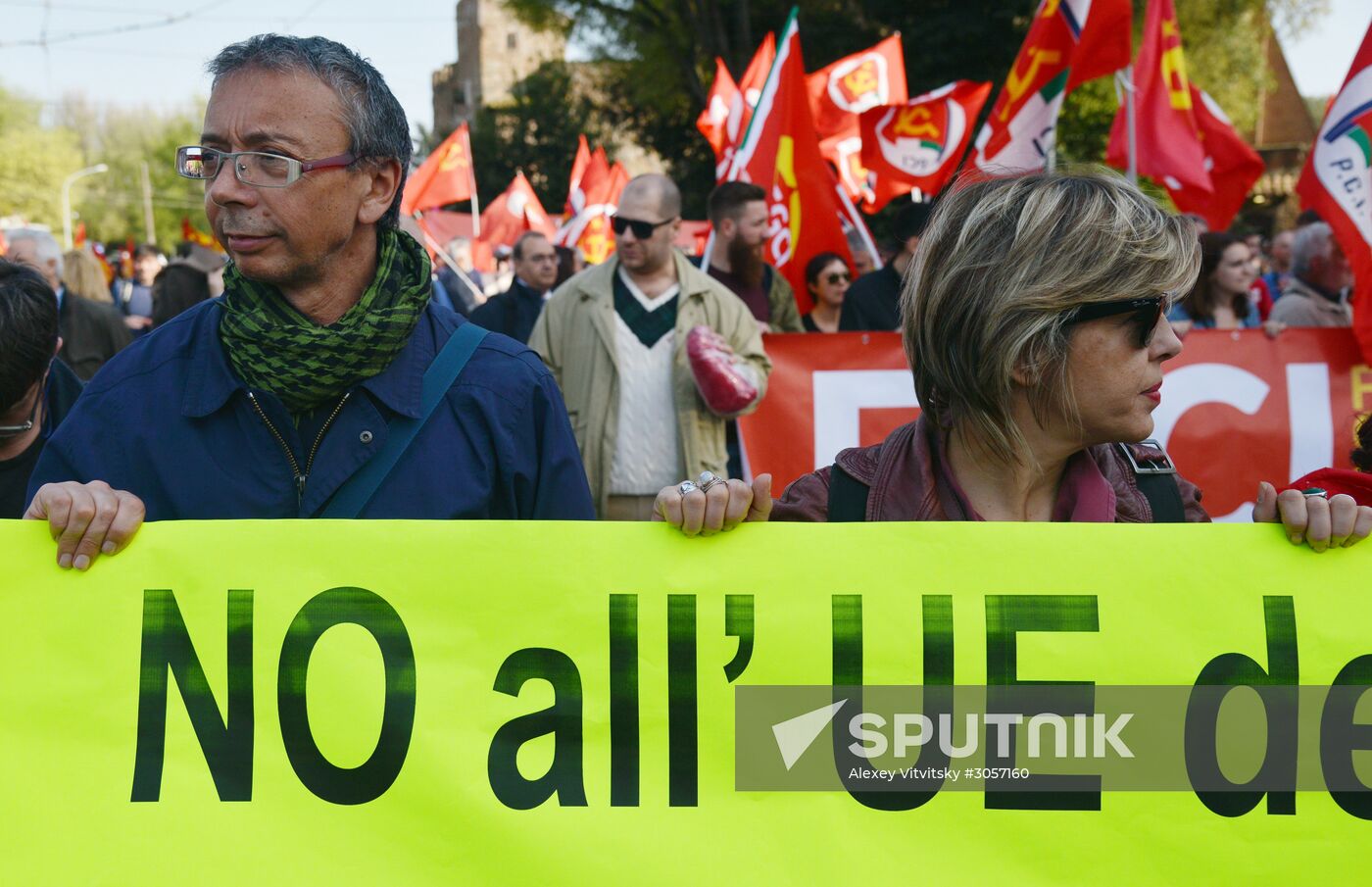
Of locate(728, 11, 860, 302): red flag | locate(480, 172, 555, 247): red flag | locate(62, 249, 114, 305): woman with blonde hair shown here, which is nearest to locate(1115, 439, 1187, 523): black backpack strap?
locate(728, 11, 860, 302): red flag

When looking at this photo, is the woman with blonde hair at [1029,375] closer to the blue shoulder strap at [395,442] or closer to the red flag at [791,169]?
the blue shoulder strap at [395,442]

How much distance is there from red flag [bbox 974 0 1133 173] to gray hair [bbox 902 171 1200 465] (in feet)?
17.6

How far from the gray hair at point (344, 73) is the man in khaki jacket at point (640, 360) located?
2969 millimetres

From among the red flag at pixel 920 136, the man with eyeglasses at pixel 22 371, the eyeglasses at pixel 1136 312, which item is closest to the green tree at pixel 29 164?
the red flag at pixel 920 136

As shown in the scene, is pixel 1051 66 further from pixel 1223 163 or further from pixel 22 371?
pixel 22 371

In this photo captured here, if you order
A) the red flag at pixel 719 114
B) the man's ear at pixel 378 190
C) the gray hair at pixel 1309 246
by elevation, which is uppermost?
the red flag at pixel 719 114

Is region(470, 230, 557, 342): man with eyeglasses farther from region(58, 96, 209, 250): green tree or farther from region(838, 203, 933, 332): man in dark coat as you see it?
region(58, 96, 209, 250): green tree

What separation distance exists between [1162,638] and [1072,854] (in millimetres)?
353

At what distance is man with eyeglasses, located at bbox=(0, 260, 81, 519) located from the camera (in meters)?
3.15

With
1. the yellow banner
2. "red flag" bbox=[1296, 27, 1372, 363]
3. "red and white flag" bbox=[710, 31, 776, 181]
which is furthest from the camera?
"red and white flag" bbox=[710, 31, 776, 181]

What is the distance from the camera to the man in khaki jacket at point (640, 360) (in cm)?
556

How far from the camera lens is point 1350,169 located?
590 cm

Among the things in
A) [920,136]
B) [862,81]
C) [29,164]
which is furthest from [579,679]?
[29,164]

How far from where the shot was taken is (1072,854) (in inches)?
82.0
